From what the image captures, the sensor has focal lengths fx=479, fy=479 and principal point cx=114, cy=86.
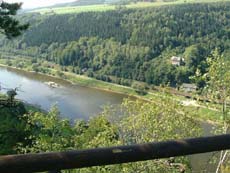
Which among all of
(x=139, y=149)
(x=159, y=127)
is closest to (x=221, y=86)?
(x=159, y=127)

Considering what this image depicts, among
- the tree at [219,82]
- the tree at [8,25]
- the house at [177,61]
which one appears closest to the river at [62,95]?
the house at [177,61]

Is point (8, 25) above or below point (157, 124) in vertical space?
above

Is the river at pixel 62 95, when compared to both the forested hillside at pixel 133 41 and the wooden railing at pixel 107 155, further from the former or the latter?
the wooden railing at pixel 107 155

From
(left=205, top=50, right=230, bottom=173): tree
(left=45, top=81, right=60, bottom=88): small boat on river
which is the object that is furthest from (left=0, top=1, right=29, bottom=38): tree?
(left=45, top=81, right=60, bottom=88): small boat on river

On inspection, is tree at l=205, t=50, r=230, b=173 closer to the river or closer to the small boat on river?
the river

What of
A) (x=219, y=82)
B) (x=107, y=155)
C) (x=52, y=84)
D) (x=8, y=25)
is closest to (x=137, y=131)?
(x=219, y=82)

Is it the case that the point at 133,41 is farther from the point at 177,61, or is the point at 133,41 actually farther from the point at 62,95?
the point at 62,95

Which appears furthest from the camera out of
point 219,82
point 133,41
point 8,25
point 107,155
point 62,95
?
point 133,41
